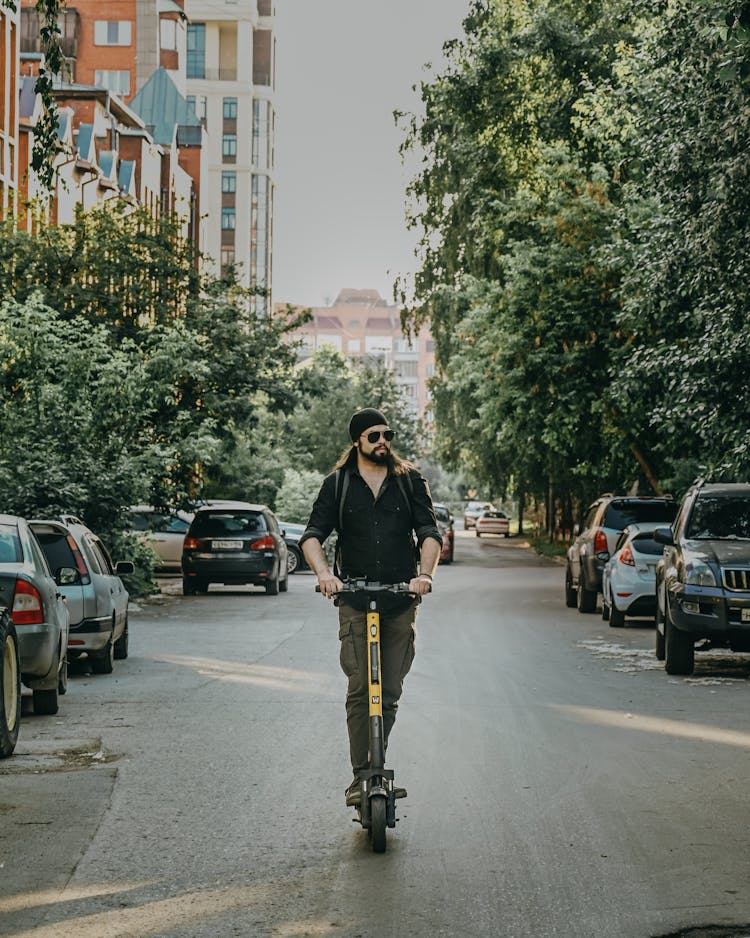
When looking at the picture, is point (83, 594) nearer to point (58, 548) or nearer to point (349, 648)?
point (58, 548)

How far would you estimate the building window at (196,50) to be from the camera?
121 metres

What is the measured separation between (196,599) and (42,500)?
6.58 metres

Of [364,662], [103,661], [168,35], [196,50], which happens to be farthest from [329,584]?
[196,50]

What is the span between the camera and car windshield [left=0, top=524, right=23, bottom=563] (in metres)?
12.6

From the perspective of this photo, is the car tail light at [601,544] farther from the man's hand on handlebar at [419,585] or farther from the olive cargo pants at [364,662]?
A: the man's hand on handlebar at [419,585]

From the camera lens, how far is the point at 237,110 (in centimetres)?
12106

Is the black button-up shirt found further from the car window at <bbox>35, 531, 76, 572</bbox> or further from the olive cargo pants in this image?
the car window at <bbox>35, 531, 76, 572</bbox>

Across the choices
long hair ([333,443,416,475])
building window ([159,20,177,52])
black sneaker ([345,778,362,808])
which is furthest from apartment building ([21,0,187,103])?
black sneaker ([345,778,362,808])

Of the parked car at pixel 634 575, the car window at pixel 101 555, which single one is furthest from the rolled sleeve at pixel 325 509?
the parked car at pixel 634 575

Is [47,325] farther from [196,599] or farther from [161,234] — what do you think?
[161,234]

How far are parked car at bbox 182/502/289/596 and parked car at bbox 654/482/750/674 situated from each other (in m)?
14.8

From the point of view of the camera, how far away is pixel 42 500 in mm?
24438

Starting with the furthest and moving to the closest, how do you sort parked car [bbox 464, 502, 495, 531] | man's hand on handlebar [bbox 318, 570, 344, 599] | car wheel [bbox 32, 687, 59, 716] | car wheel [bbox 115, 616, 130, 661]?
parked car [bbox 464, 502, 495, 531]
car wheel [bbox 115, 616, 130, 661]
car wheel [bbox 32, 687, 59, 716]
man's hand on handlebar [bbox 318, 570, 344, 599]

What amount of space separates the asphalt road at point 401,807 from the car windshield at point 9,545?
1.20 m
